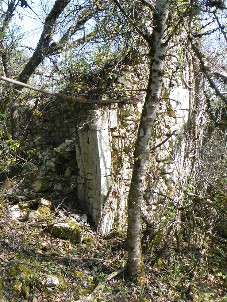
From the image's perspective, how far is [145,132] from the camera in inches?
152

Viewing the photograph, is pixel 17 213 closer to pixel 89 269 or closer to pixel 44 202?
pixel 44 202

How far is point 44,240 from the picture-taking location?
470cm

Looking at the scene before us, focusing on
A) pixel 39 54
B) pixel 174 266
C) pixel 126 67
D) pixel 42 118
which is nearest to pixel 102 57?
pixel 126 67

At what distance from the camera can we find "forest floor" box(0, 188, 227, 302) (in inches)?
152

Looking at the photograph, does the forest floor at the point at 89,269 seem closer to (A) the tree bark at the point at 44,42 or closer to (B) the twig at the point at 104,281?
(B) the twig at the point at 104,281

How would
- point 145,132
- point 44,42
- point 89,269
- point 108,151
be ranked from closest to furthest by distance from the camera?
1. point 145,132
2. point 89,269
3. point 108,151
4. point 44,42

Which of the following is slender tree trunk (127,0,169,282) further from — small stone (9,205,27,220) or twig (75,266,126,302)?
small stone (9,205,27,220)

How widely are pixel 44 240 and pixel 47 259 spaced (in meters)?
0.41

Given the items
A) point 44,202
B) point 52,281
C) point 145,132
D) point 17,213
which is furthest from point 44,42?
point 52,281

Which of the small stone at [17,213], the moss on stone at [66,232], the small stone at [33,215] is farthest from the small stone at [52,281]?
the small stone at [17,213]

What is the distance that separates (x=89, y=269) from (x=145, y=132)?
79.7 inches

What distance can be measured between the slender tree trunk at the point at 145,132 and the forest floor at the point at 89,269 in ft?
0.91

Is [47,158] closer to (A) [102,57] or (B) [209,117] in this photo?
(A) [102,57]

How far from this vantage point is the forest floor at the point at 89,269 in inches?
152
